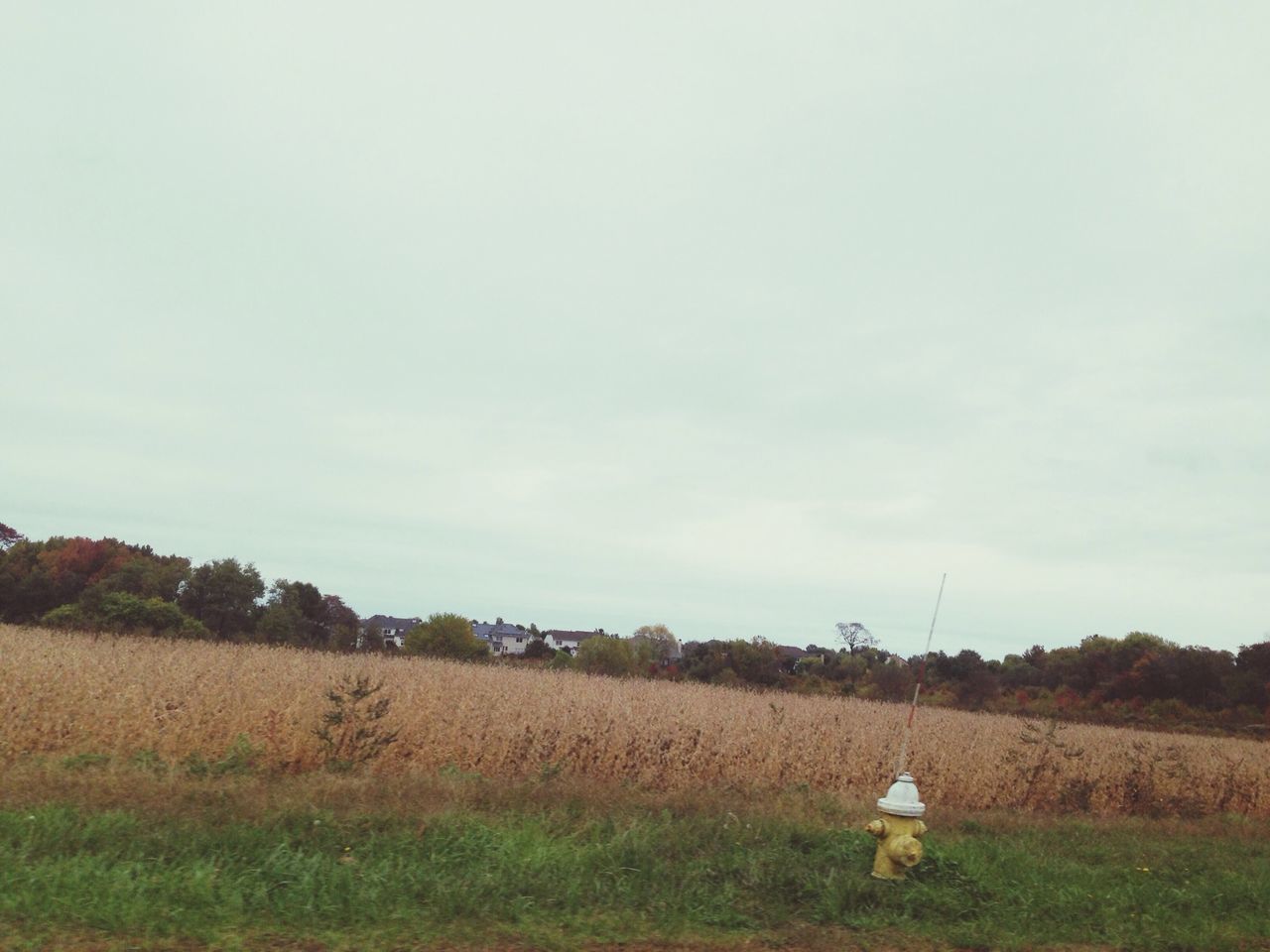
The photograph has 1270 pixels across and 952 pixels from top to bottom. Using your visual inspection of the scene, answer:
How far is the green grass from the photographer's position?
5.25 m

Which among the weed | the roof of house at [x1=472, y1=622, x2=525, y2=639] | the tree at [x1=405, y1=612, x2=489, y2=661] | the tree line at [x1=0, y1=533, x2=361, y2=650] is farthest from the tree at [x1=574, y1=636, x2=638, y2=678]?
the roof of house at [x1=472, y1=622, x2=525, y2=639]

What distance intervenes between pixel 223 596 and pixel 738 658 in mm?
28504

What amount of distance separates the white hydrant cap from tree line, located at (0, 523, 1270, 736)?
30899 mm

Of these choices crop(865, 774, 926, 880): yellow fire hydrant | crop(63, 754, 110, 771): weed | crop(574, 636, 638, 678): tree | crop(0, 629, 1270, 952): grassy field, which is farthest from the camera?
crop(574, 636, 638, 678): tree

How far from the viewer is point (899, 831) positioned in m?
7.04

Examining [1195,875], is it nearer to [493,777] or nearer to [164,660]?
[493,777]

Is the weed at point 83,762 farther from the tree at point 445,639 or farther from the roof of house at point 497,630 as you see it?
the roof of house at point 497,630

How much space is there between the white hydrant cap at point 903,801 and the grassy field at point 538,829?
0.62 meters

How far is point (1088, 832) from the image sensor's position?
39.6 feet

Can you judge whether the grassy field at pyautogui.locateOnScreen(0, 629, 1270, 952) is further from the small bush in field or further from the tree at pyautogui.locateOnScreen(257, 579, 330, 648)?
the tree at pyautogui.locateOnScreen(257, 579, 330, 648)

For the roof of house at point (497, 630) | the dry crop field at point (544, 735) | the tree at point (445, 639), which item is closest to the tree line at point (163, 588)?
the tree at point (445, 639)

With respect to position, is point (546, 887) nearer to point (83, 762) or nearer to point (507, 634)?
point (83, 762)

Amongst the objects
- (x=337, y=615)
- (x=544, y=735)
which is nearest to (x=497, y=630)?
(x=337, y=615)

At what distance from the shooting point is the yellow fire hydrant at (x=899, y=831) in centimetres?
696
